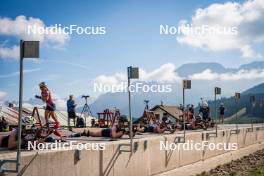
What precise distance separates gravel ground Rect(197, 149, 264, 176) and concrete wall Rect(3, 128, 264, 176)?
1299 mm

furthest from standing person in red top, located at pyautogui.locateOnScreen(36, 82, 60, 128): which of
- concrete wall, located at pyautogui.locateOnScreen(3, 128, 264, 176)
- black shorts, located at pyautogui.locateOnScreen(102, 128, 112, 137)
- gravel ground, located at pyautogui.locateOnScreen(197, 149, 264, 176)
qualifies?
gravel ground, located at pyautogui.locateOnScreen(197, 149, 264, 176)

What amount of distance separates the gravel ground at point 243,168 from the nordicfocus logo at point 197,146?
954mm

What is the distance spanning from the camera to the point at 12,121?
2525 centimetres

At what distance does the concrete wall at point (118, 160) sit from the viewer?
9.44 meters

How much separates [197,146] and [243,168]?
6.41m

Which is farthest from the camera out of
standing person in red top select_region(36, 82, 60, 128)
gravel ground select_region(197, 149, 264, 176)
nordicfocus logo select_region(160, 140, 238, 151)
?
gravel ground select_region(197, 149, 264, 176)

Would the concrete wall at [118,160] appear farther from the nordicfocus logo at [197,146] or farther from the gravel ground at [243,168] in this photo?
the gravel ground at [243,168]

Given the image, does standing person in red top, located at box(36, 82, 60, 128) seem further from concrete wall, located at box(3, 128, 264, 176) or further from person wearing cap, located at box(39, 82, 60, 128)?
concrete wall, located at box(3, 128, 264, 176)

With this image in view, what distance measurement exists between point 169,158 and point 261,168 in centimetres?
1066

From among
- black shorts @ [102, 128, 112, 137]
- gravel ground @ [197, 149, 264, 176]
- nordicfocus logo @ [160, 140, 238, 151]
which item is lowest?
gravel ground @ [197, 149, 264, 176]

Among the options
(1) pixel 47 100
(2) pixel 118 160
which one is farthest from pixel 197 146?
(1) pixel 47 100

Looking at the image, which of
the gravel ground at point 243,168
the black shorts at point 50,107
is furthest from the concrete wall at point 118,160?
the black shorts at point 50,107

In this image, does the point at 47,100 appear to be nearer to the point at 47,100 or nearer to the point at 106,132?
the point at 47,100

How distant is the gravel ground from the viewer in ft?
68.8
